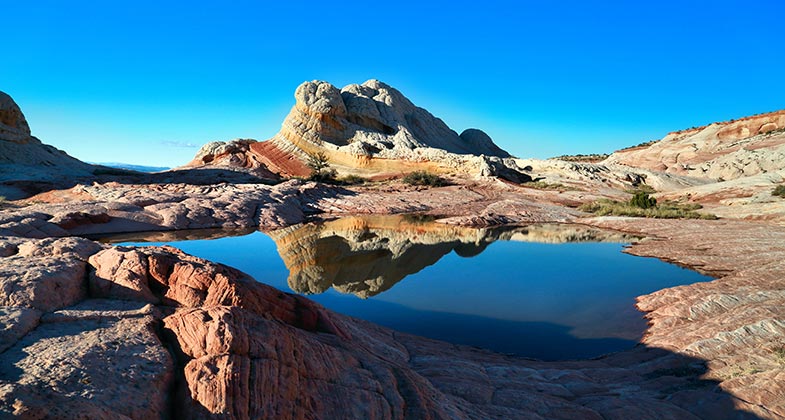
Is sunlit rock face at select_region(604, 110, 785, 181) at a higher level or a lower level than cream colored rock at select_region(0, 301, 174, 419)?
higher

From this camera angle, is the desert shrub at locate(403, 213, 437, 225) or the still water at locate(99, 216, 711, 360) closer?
the still water at locate(99, 216, 711, 360)

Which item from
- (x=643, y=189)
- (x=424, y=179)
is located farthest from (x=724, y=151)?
(x=424, y=179)

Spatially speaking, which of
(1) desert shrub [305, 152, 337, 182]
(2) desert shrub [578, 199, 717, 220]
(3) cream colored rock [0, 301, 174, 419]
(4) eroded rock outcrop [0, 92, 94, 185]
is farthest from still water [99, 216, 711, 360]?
(4) eroded rock outcrop [0, 92, 94, 185]

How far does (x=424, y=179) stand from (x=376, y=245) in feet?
55.9

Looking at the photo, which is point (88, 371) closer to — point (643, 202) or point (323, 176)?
point (643, 202)

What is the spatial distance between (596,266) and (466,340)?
7396 millimetres

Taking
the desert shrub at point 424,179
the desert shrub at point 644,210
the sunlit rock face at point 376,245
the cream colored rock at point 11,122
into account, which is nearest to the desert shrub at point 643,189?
the desert shrub at point 644,210

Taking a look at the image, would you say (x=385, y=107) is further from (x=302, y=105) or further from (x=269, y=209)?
(x=269, y=209)

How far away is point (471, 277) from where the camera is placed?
1270 centimetres

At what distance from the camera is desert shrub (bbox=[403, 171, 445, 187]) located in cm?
3269

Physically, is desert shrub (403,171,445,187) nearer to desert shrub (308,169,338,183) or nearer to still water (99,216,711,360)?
desert shrub (308,169,338,183)

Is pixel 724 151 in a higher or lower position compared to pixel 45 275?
higher

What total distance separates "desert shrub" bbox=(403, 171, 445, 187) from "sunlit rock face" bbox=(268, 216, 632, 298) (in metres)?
8.60

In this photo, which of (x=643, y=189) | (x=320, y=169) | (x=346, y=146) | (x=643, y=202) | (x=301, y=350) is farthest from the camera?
(x=346, y=146)
